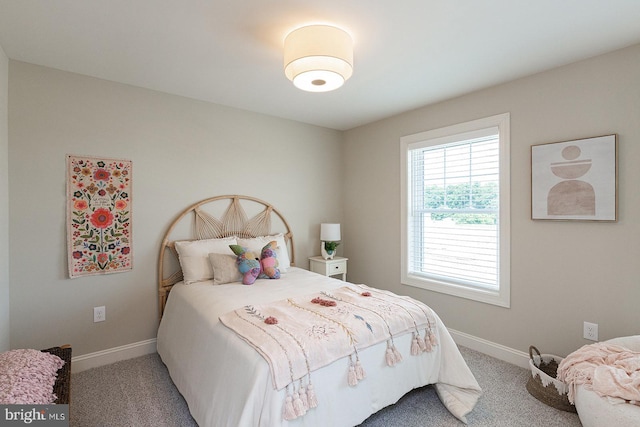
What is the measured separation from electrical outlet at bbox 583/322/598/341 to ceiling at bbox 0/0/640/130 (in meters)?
1.95

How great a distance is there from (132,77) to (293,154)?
1811 mm

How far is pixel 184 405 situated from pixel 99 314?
117 centimetres

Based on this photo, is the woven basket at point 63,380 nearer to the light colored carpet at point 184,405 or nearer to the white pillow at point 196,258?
the light colored carpet at point 184,405

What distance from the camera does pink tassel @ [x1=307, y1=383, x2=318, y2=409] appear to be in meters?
1.50

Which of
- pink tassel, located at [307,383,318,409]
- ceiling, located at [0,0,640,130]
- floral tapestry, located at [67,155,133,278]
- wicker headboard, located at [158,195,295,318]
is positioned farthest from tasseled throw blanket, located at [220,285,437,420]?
ceiling, located at [0,0,640,130]

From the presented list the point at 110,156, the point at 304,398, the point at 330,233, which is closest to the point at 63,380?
the point at 304,398

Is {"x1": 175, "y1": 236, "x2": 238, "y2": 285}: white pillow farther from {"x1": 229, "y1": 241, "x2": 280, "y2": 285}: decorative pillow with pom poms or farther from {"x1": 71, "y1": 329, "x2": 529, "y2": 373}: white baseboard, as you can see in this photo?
{"x1": 71, "y1": 329, "x2": 529, "y2": 373}: white baseboard

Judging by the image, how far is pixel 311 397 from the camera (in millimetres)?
1510

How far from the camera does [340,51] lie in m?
1.84

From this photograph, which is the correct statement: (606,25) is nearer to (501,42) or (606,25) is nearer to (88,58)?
(501,42)

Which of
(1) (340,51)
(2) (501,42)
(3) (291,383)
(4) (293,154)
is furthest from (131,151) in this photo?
(2) (501,42)

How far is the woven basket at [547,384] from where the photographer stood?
2.01 metres

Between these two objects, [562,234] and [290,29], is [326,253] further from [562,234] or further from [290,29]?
[290,29]

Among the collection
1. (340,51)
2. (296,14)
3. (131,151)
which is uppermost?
(296,14)
